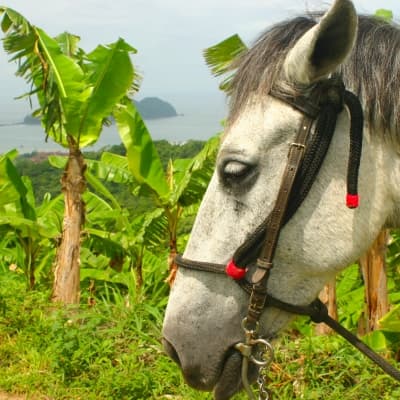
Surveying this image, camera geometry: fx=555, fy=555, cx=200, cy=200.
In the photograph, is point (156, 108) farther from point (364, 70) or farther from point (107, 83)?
point (364, 70)

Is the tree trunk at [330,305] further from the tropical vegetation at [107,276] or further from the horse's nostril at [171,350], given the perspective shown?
the horse's nostril at [171,350]

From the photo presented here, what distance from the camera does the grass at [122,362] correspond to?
11.7 feet

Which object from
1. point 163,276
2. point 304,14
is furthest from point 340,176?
point 163,276

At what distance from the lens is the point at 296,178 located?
1725 millimetres

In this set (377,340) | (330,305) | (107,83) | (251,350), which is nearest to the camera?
(251,350)

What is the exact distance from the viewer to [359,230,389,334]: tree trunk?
162 inches

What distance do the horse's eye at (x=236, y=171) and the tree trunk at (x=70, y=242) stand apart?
3.62 metres

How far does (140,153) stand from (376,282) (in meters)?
2.26

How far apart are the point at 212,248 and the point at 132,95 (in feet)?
15.0

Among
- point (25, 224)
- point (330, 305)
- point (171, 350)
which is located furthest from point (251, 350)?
point (25, 224)

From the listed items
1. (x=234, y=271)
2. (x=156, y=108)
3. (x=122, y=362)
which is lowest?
(x=122, y=362)

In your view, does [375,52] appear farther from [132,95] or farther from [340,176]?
[132,95]

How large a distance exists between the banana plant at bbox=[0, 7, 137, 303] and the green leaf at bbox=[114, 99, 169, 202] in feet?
0.64

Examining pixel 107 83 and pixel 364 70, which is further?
pixel 107 83
